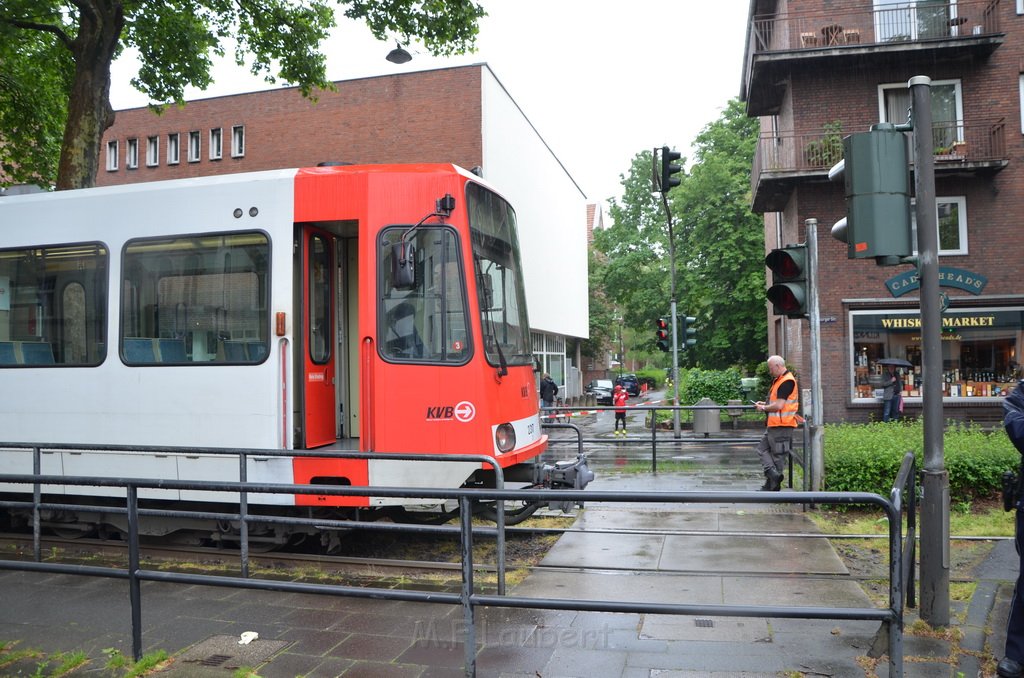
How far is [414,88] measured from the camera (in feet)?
97.6

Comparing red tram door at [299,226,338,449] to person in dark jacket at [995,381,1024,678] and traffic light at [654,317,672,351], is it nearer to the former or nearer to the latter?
person in dark jacket at [995,381,1024,678]

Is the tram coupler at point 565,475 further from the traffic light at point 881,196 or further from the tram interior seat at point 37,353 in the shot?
the tram interior seat at point 37,353

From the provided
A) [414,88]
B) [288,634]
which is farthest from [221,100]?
[288,634]

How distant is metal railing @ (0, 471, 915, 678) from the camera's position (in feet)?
12.4

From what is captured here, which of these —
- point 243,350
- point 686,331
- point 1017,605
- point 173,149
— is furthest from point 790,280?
point 173,149

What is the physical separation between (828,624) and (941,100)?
65.9 ft

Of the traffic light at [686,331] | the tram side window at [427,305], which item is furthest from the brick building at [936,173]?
the tram side window at [427,305]

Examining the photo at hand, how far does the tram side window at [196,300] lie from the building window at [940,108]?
1874cm

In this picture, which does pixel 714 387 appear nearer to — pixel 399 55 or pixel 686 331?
pixel 686 331

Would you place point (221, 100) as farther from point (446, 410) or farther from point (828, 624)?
point (828, 624)

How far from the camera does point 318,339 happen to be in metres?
7.71

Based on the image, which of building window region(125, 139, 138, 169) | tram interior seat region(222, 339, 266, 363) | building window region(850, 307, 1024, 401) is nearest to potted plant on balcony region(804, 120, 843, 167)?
building window region(850, 307, 1024, 401)

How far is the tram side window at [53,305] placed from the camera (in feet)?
26.8

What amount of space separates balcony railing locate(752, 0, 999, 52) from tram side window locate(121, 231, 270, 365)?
1766 centimetres
